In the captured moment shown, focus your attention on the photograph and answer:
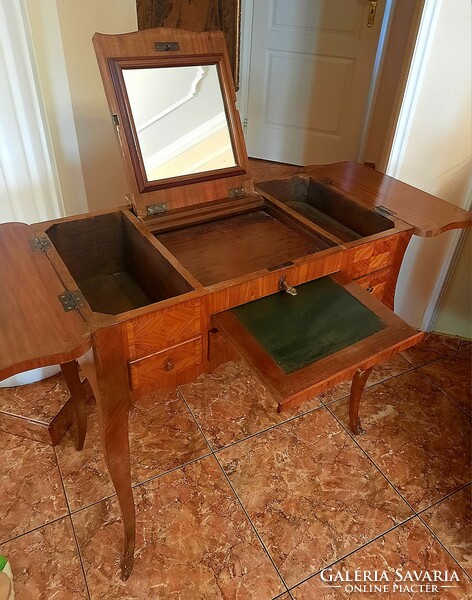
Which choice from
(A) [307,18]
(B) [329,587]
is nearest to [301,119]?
(A) [307,18]

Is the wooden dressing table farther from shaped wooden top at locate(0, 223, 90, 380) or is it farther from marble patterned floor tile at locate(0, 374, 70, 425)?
marble patterned floor tile at locate(0, 374, 70, 425)

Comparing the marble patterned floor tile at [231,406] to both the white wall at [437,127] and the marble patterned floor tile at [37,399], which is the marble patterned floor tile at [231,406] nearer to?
the marble patterned floor tile at [37,399]

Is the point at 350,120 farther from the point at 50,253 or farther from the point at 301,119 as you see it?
the point at 50,253

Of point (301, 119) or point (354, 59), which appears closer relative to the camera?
point (354, 59)

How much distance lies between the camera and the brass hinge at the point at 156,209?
121cm

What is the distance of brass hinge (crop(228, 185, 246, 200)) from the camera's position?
4.37ft

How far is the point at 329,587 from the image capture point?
1290 mm

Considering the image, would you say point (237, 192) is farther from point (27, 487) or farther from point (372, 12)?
point (372, 12)

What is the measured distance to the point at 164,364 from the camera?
1.06m

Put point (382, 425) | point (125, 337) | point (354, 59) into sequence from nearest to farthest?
point (125, 337) → point (382, 425) → point (354, 59)

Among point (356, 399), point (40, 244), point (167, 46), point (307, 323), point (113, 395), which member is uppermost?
point (167, 46)

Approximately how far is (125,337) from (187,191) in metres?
0.49

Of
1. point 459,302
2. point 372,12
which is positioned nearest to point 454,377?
point 459,302

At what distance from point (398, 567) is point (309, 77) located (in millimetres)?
2772
